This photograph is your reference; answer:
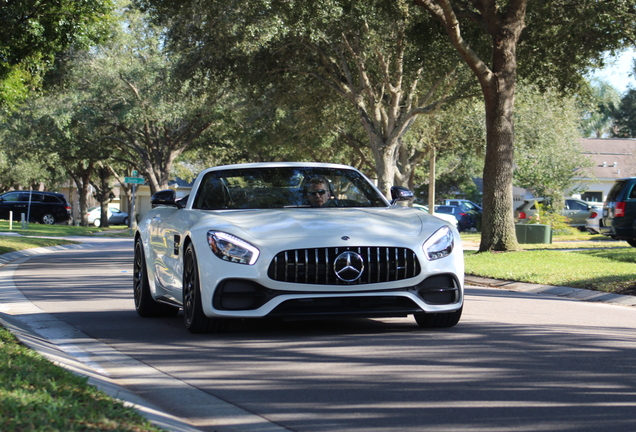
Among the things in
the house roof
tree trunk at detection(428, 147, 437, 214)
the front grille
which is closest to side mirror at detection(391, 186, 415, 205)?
the front grille

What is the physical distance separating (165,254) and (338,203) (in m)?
1.79

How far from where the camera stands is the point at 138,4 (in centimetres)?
2280

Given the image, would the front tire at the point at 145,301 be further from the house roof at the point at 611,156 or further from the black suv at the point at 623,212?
the house roof at the point at 611,156

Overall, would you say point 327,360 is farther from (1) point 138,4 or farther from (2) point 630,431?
(1) point 138,4

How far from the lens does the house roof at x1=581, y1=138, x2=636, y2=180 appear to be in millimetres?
63312

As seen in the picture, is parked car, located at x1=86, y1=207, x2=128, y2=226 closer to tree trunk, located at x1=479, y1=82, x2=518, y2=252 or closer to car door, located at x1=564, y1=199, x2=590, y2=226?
car door, located at x1=564, y1=199, x2=590, y2=226

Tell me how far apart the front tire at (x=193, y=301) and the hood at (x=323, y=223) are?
389 mm

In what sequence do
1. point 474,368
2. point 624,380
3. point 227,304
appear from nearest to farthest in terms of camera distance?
point 624,380 < point 474,368 < point 227,304

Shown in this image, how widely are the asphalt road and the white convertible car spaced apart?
0.96 feet

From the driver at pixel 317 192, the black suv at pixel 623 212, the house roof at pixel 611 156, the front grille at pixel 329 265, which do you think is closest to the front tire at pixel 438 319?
the front grille at pixel 329 265

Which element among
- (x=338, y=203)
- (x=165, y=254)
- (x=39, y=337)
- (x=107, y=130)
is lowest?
(x=39, y=337)

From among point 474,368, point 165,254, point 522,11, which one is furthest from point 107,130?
point 474,368

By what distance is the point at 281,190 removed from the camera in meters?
8.66

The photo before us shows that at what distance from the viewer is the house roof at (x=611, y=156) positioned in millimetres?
63312
